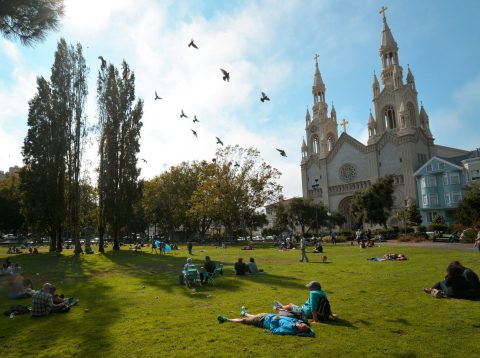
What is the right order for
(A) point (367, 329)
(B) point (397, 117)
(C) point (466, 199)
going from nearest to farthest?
(A) point (367, 329), (C) point (466, 199), (B) point (397, 117)

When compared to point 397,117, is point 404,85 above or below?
above

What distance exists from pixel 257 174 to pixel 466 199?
25476 mm

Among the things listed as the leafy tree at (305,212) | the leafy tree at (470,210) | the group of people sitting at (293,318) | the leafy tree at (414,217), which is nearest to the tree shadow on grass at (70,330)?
the group of people sitting at (293,318)

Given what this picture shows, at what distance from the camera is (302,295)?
1098cm

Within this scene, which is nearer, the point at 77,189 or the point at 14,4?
the point at 14,4

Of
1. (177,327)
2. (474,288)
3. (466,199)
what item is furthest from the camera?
(466,199)

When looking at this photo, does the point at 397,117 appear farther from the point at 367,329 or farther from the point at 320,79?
the point at 367,329

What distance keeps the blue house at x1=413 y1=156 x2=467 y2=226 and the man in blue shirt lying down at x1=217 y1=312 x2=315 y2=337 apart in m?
56.6

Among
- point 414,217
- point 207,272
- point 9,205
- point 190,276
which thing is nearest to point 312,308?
point 190,276

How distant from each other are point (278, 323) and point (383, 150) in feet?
227

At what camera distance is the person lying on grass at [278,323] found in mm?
7121

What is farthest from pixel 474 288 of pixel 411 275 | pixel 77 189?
pixel 77 189

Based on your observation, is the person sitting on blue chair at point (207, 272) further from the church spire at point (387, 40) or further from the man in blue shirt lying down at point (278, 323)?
the church spire at point (387, 40)

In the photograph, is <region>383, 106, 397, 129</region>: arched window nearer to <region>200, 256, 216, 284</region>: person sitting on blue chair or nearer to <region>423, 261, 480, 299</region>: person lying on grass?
<region>200, 256, 216, 284</region>: person sitting on blue chair
